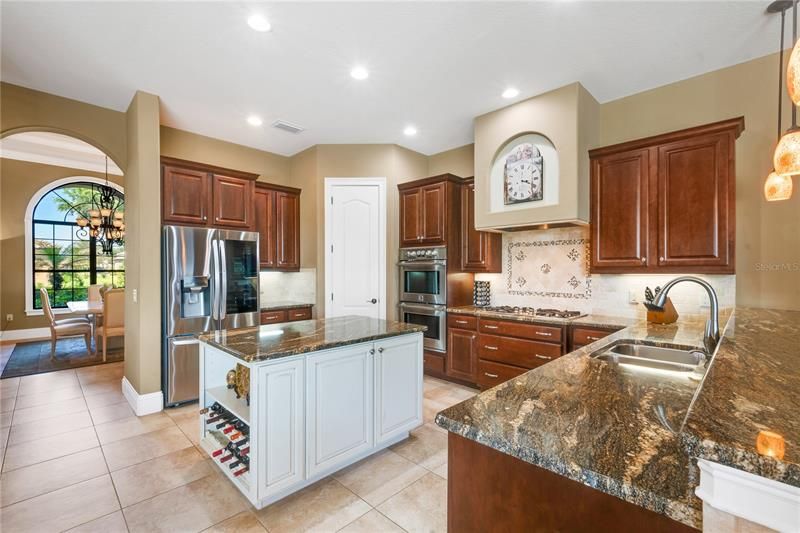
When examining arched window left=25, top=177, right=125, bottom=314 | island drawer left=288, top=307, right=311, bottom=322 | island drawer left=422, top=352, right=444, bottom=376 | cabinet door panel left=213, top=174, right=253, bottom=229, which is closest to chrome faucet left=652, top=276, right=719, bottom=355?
island drawer left=422, top=352, right=444, bottom=376

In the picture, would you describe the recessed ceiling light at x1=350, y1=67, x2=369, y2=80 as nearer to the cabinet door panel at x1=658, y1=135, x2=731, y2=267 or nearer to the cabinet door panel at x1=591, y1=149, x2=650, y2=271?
the cabinet door panel at x1=591, y1=149, x2=650, y2=271

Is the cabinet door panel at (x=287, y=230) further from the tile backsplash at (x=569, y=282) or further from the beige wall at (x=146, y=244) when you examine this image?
the tile backsplash at (x=569, y=282)

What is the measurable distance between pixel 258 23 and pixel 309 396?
250cm

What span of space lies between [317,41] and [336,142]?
6.67 feet

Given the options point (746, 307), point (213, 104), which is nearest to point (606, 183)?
point (746, 307)

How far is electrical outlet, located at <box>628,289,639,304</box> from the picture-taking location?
325cm

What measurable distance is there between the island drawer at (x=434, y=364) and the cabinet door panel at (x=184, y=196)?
3.01m

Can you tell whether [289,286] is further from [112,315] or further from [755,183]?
[755,183]

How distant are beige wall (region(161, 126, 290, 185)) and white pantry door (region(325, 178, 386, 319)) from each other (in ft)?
3.26

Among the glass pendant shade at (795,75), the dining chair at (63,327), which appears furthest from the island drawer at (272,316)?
the glass pendant shade at (795,75)

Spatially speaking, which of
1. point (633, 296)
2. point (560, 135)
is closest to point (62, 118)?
point (560, 135)

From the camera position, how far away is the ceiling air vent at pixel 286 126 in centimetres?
400

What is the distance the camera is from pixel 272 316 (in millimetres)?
4348

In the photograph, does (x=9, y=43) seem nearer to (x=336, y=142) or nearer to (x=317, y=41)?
(x=317, y=41)
